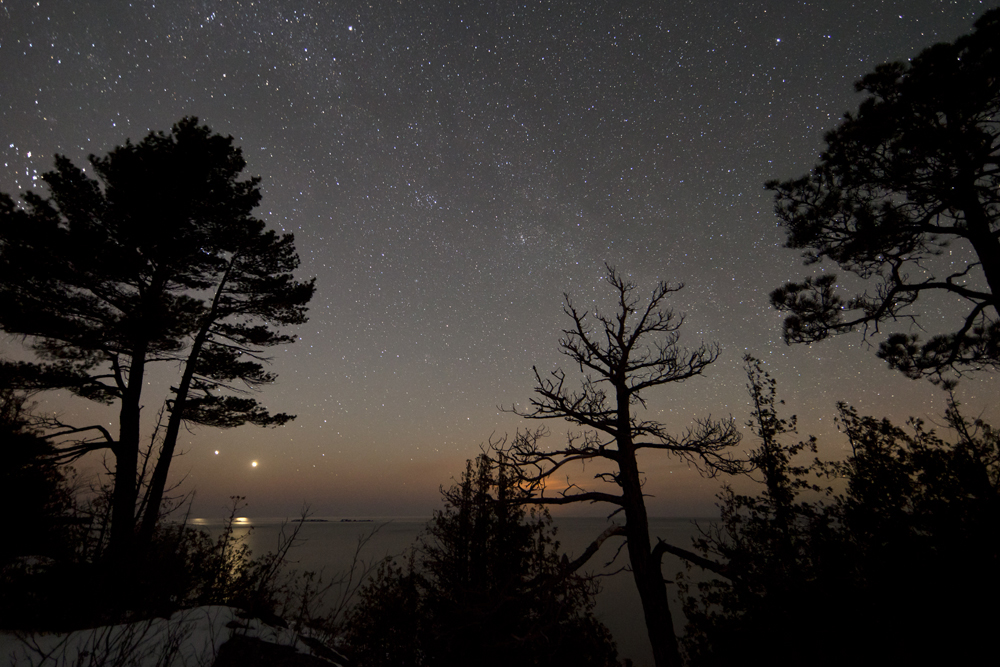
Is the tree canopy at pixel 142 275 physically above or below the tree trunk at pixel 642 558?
above

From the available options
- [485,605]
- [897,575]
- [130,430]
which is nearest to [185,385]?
[130,430]

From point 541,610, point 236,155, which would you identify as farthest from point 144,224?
point 541,610

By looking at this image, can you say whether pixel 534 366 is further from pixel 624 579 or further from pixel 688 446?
pixel 624 579

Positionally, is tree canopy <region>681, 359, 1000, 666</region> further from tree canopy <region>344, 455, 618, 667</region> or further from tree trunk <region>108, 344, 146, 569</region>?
tree trunk <region>108, 344, 146, 569</region>

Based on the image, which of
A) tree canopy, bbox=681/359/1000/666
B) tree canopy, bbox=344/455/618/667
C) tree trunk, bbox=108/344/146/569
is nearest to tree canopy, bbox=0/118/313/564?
tree trunk, bbox=108/344/146/569

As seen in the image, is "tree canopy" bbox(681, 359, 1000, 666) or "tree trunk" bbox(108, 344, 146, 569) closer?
"tree canopy" bbox(681, 359, 1000, 666)

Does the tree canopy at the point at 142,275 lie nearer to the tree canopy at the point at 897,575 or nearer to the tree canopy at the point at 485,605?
the tree canopy at the point at 485,605

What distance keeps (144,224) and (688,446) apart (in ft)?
46.8

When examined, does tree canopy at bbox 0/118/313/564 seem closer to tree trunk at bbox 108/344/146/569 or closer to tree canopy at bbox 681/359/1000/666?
tree trunk at bbox 108/344/146/569

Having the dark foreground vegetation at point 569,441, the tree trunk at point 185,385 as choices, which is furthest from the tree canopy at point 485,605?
the tree trunk at point 185,385

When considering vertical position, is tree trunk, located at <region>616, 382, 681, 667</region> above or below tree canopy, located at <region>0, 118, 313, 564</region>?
below

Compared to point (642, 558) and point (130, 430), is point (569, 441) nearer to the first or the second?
point (642, 558)

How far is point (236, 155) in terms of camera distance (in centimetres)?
1363

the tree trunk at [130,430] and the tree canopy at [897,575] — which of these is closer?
the tree canopy at [897,575]
